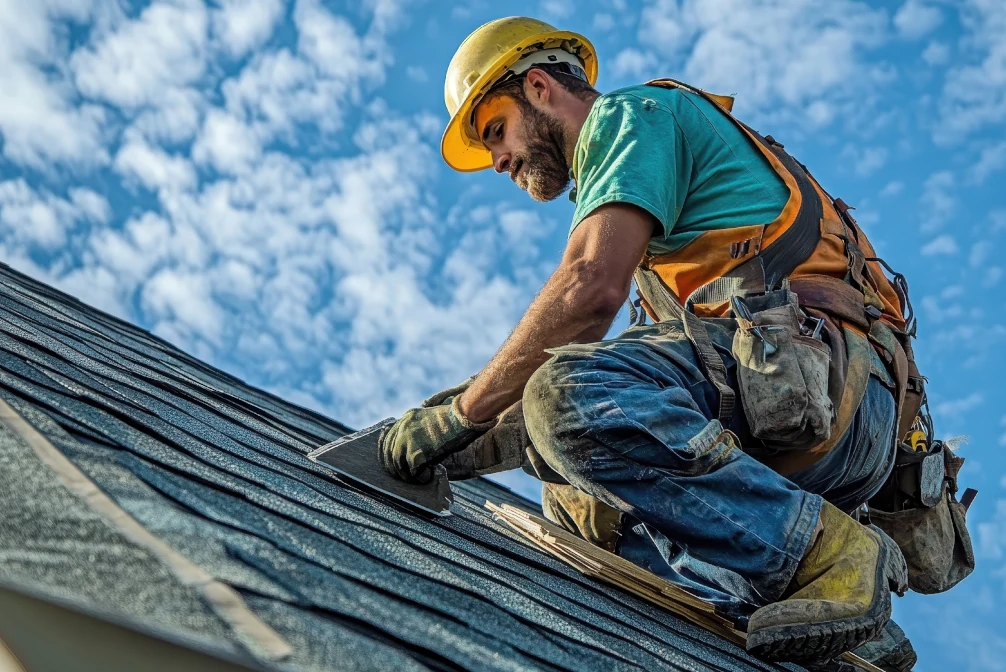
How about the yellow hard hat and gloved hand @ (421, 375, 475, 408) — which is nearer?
gloved hand @ (421, 375, 475, 408)

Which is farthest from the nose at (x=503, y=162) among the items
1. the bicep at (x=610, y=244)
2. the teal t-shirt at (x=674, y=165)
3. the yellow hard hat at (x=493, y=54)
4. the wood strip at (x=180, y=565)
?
the wood strip at (x=180, y=565)

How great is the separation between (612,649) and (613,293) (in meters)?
1.11

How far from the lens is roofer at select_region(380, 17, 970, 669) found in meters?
2.58

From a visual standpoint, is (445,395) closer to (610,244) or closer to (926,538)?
(610,244)

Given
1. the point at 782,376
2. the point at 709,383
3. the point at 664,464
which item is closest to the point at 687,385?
the point at 709,383

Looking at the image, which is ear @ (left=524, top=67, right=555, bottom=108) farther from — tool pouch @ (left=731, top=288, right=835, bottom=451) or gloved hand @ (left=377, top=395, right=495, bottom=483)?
gloved hand @ (left=377, top=395, right=495, bottom=483)

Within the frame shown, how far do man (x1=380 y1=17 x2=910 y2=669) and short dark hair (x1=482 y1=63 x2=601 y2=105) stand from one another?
19mm

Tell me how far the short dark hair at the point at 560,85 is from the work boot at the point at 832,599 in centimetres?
190

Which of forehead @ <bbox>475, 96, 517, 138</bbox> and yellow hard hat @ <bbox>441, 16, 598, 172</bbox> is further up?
yellow hard hat @ <bbox>441, 16, 598, 172</bbox>

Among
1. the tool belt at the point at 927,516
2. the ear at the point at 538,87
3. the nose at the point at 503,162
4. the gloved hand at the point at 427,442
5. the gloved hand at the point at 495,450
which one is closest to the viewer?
the gloved hand at the point at 427,442

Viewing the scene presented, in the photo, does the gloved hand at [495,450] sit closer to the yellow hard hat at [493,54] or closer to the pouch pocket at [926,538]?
the pouch pocket at [926,538]

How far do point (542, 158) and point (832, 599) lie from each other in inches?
78.8

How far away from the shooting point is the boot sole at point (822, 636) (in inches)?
94.6

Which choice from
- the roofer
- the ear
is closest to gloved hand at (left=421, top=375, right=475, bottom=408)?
the roofer
